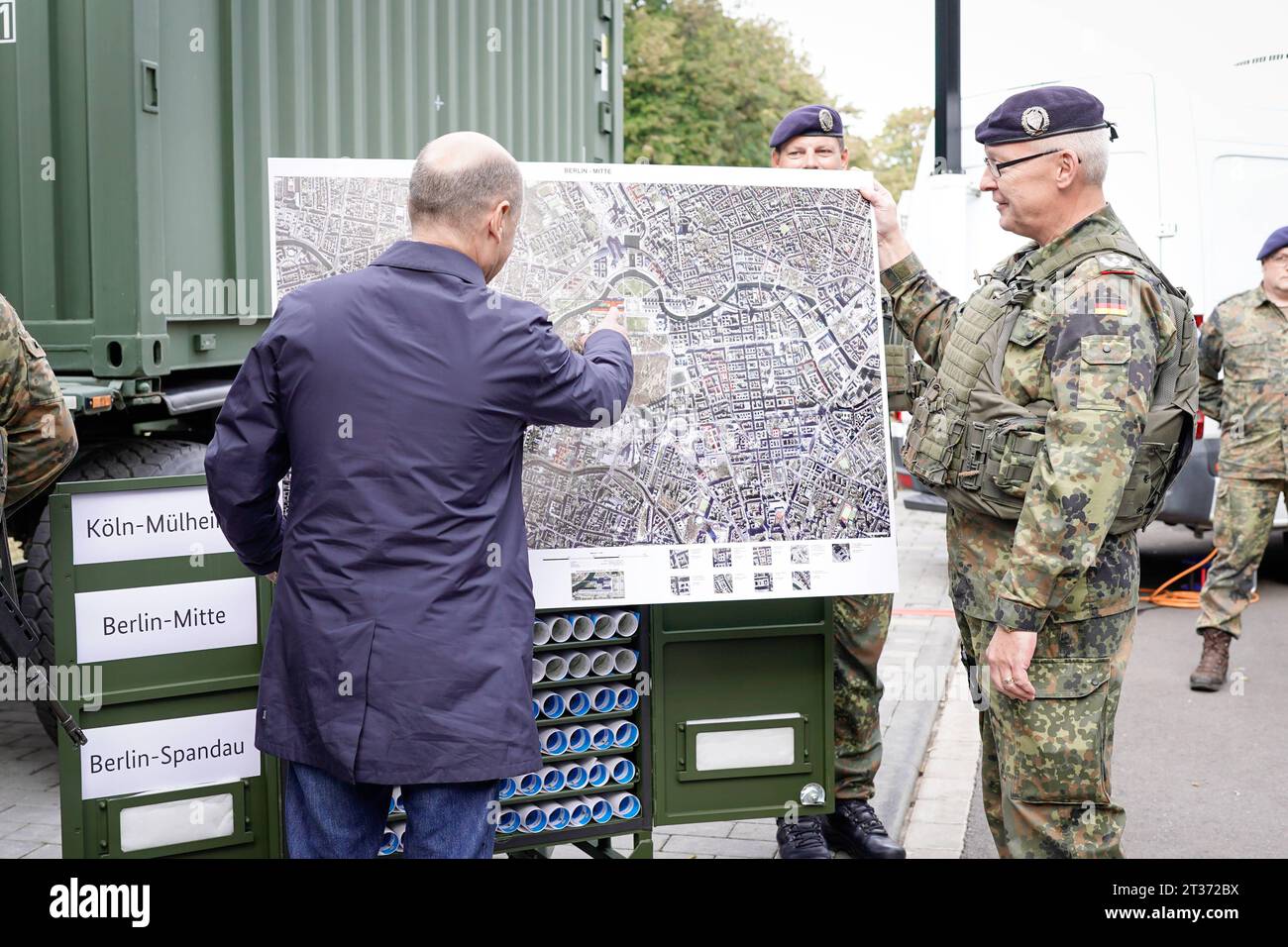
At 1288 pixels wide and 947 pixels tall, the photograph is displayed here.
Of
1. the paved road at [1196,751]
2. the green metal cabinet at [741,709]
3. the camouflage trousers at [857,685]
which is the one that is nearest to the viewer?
the green metal cabinet at [741,709]

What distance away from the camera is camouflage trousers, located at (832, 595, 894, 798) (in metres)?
4.15

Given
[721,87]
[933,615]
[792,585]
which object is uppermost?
[721,87]

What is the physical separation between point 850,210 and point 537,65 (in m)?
4.78

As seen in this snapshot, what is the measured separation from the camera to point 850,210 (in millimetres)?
3539

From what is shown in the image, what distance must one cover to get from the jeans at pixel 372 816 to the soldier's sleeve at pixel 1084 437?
3.99ft

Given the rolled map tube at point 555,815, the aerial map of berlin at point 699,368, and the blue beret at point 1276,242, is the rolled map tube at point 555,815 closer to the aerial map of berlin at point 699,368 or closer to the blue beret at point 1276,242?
the aerial map of berlin at point 699,368

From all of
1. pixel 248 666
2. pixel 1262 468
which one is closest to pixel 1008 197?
pixel 248 666

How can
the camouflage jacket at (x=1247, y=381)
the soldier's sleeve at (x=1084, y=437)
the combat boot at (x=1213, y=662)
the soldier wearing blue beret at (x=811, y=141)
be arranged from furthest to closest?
the camouflage jacket at (x=1247, y=381), the combat boot at (x=1213, y=662), the soldier wearing blue beret at (x=811, y=141), the soldier's sleeve at (x=1084, y=437)

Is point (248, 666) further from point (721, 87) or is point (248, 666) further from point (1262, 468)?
point (721, 87)

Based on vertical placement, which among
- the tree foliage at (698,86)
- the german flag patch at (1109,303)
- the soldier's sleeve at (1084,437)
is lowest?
the soldier's sleeve at (1084,437)

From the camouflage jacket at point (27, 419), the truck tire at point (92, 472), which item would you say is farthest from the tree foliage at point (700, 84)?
the camouflage jacket at point (27, 419)

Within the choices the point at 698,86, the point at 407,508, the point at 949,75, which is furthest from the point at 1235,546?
the point at 698,86

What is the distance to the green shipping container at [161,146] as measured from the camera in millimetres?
4715

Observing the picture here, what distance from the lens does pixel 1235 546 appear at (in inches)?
264
